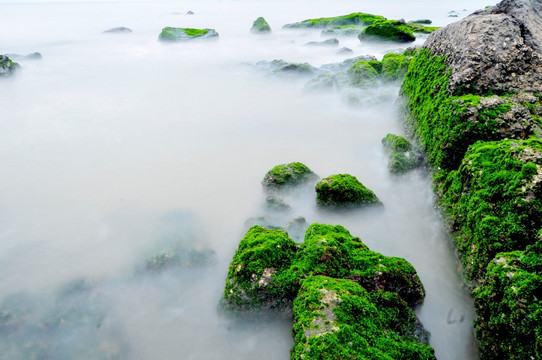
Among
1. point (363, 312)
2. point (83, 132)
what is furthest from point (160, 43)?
point (363, 312)

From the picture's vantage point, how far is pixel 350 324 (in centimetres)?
335

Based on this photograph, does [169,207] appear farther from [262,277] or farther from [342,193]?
[342,193]

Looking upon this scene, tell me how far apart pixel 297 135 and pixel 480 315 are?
668cm

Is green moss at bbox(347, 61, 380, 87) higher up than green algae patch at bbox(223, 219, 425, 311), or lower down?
higher up

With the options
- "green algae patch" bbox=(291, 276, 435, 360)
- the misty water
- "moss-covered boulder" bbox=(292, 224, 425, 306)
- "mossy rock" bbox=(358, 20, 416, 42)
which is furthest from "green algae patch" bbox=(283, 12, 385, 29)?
"green algae patch" bbox=(291, 276, 435, 360)

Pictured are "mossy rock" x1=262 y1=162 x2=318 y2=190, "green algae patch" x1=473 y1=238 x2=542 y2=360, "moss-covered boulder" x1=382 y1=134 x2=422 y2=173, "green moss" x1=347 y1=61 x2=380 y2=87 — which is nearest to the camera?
"green algae patch" x1=473 y1=238 x2=542 y2=360

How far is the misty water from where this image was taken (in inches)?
168

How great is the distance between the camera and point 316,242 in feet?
14.5

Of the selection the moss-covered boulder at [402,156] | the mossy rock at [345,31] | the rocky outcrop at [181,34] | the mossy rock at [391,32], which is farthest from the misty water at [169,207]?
the mossy rock at [345,31]

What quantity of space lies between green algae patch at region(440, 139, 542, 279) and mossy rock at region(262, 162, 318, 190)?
281 cm

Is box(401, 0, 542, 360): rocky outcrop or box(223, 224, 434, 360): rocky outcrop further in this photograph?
box(401, 0, 542, 360): rocky outcrop

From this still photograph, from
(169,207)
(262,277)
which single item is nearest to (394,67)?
(169,207)

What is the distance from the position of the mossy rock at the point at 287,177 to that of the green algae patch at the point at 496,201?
9.21ft

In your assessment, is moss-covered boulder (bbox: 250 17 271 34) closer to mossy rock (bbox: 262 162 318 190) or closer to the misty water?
the misty water
